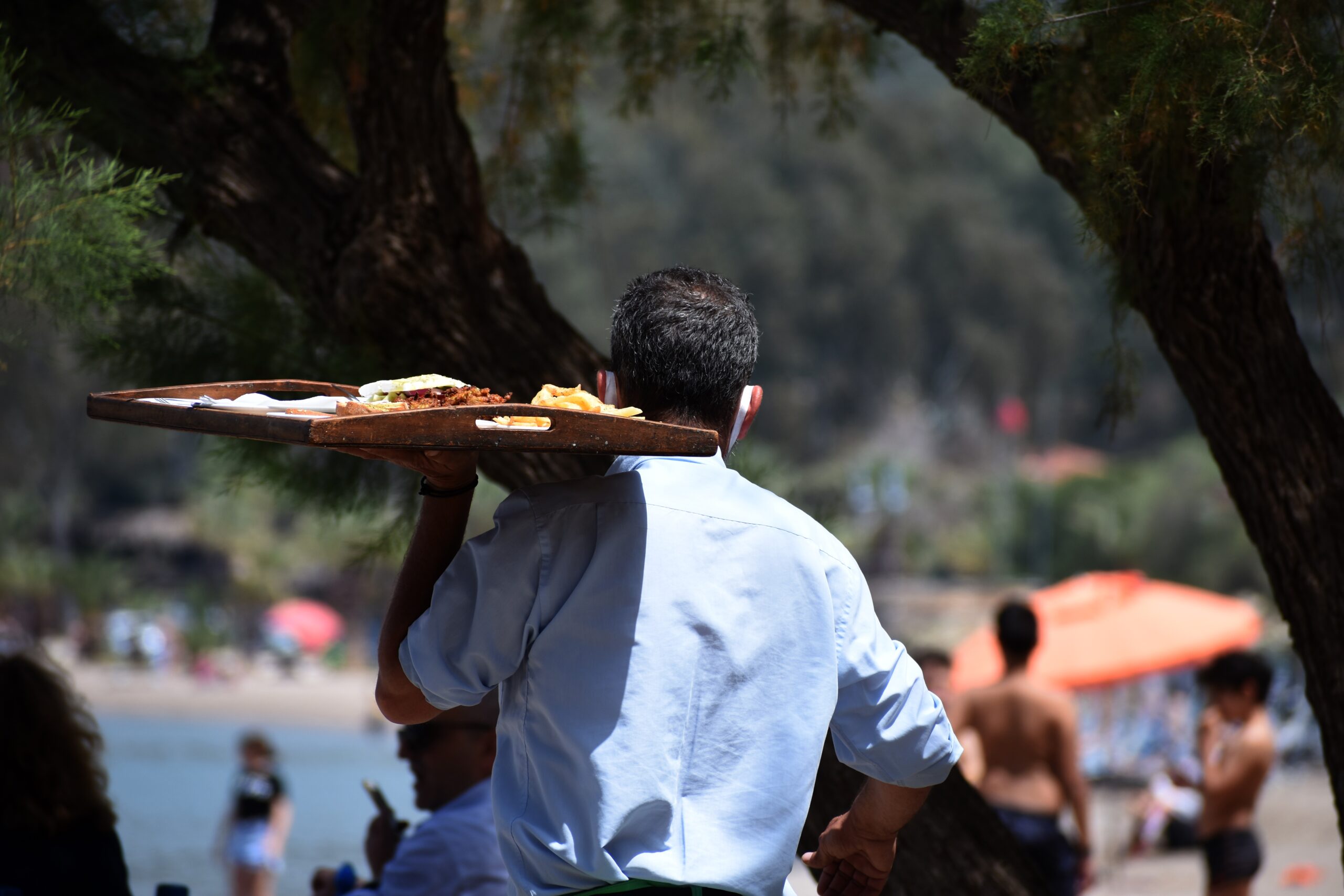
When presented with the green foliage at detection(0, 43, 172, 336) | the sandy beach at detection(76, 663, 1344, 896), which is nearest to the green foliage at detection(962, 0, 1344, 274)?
the green foliage at detection(0, 43, 172, 336)

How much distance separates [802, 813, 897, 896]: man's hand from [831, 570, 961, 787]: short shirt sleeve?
136 mm

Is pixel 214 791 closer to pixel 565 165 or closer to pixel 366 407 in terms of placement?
pixel 565 165

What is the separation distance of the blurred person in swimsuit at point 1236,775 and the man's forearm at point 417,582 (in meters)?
3.90

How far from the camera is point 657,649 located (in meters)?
1.55

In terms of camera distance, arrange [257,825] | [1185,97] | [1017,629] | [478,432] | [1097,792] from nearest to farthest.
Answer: [478,432], [1185,97], [1017,629], [257,825], [1097,792]

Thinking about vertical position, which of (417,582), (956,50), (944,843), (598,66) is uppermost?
(598,66)

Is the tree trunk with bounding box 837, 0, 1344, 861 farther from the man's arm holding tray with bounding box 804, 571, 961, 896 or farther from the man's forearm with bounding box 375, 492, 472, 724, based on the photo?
the man's forearm with bounding box 375, 492, 472, 724

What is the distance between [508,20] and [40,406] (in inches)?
1709

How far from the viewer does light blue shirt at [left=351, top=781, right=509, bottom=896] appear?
8.68 feet

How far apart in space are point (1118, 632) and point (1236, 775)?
17.5 feet

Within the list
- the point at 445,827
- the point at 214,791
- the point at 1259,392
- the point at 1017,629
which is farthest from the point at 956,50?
the point at 214,791

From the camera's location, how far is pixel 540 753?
5.13ft

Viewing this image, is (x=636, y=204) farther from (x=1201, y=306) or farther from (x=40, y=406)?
(x=1201, y=306)

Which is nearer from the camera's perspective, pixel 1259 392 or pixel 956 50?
pixel 1259 392
